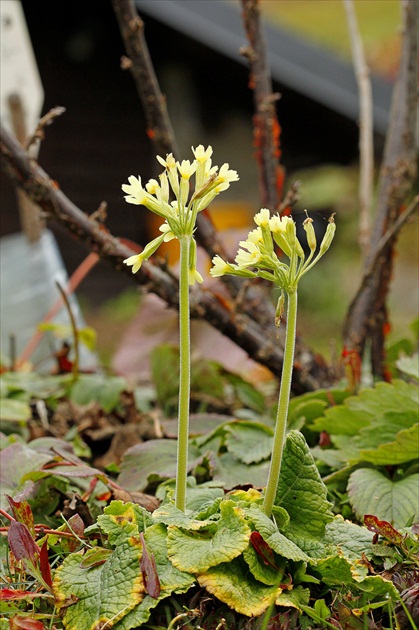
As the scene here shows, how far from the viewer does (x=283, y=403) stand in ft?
2.03

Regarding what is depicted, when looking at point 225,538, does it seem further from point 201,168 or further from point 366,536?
point 201,168

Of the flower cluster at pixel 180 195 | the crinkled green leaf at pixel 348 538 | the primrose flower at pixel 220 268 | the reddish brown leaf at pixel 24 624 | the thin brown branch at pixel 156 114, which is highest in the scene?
the thin brown branch at pixel 156 114

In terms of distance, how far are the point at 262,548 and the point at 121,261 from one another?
549 mm

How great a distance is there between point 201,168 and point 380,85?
3.08m

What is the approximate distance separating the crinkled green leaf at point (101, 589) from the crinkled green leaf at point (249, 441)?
0.26 meters

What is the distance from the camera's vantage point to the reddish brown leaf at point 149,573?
1.95 feet

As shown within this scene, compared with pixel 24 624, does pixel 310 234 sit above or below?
above

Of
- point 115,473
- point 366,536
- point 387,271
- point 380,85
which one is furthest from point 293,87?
point 366,536

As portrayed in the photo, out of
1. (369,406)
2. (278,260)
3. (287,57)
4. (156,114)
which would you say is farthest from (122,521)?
(287,57)

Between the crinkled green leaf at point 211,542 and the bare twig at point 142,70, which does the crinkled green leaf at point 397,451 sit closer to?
the crinkled green leaf at point 211,542

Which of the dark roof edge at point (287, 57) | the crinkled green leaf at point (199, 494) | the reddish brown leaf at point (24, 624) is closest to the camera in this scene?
the reddish brown leaf at point (24, 624)

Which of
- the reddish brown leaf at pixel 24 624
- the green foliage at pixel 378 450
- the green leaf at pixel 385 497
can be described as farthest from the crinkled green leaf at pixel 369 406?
the reddish brown leaf at pixel 24 624

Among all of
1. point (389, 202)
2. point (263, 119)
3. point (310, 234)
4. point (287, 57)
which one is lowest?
point (310, 234)

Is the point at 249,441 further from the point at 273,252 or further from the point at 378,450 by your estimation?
the point at 273,252
